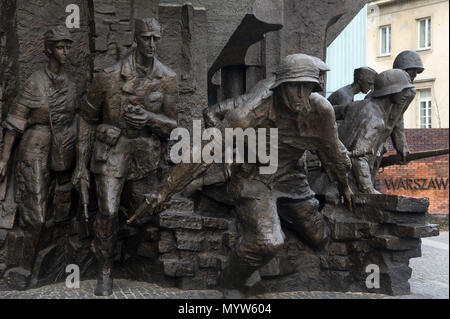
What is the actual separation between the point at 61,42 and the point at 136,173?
1.52 meters

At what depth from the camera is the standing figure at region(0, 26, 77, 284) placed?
19.4ft

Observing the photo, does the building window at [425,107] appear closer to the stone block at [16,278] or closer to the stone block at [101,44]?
the stone block at [101,44]

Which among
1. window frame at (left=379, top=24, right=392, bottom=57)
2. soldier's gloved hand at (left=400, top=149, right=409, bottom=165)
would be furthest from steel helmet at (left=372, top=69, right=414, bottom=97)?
window frame at (left=379, top=24, right=392, bottom=57)

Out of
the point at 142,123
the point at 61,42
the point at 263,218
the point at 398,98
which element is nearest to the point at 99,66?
the point at 61,42

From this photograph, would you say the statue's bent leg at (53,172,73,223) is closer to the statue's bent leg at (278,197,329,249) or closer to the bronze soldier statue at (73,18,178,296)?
the bronze soldier statue at (73,18,178,296)

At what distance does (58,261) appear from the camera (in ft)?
20.5

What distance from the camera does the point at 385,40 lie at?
23000 millimetres

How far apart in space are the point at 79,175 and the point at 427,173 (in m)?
11.8

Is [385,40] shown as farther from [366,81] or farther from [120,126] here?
[120,126]

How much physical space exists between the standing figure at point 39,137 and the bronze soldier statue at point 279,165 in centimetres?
160

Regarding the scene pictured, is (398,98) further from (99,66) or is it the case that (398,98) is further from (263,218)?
(99,66)

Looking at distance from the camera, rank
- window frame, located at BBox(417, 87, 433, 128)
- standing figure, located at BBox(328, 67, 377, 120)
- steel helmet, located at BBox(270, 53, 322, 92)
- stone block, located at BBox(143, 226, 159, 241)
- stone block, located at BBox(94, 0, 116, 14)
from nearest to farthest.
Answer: steel helmet, located at BBox(270, 53, 322, 92) → stone block, located at BBox(143, 226, 159, 241) → stone block, located at BBox(94, 0, 116, 14) → standing figure, located at BBox(328, 67, 377, 120) → window frame, located at BBox(417, 87, 433, 128)

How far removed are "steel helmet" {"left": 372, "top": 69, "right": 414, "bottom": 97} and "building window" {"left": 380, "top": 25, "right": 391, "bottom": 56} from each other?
16.6 m

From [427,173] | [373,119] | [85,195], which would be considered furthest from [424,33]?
[85,195]
